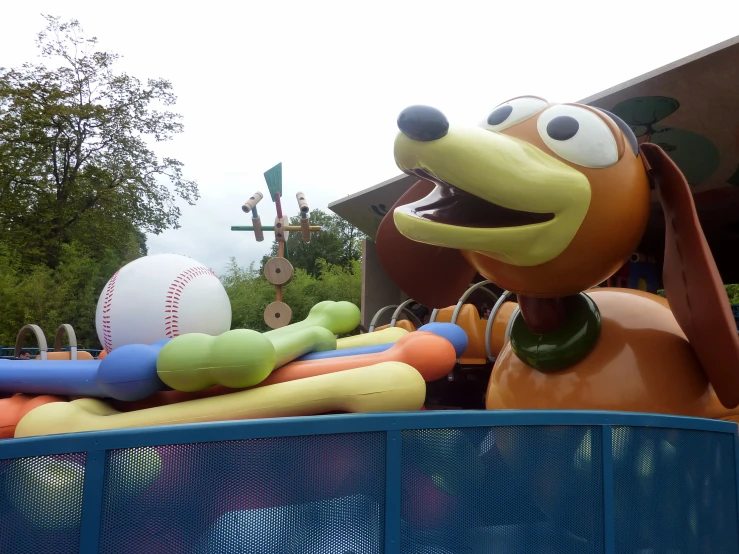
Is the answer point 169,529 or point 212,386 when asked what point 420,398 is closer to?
point 212,386

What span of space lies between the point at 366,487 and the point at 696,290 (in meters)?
1.53

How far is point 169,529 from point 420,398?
157 centimetres

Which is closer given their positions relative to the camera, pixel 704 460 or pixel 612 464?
pixel 612 464

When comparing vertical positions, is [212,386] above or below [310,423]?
below

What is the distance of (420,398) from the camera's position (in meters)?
2.57

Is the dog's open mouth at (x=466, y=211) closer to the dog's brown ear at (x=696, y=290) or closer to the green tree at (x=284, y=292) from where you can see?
the dog's brown ear at (x=696, y=290)

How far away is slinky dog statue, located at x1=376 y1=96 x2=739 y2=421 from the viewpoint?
205 cm

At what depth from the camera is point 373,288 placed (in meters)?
8.27

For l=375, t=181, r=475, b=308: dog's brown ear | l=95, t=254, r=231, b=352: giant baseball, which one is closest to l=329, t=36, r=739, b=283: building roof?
l=375, t=181, r=475, b=308: dog's brown ear

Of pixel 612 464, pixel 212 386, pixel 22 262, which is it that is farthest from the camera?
pixel 22 262

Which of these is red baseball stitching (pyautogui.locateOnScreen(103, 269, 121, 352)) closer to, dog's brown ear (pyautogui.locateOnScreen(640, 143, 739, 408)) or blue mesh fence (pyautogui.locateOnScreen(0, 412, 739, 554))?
blue mesh fence (pyautogui.locateOnScreen(0, 412, 739, 554))

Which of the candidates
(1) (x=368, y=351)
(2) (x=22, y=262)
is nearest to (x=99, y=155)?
(2) (x=22, y=262)

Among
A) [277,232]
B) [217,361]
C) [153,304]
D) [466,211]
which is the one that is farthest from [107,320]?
[277,232]

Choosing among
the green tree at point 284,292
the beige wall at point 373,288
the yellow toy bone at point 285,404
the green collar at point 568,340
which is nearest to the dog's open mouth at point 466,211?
the green collar at point 568,340
